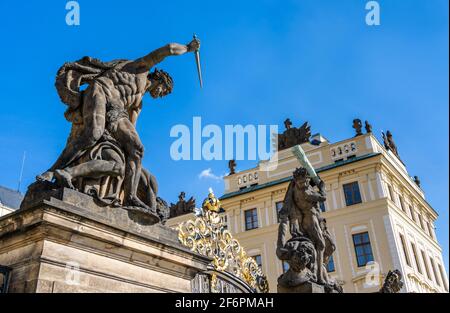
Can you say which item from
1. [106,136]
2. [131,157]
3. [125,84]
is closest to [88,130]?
[106,136]

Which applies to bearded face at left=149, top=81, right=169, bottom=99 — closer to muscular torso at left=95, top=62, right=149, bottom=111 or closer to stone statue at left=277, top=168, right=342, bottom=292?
muscular torso at left=95, top=62, right=149, bottom=111

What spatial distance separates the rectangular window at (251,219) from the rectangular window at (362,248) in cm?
692

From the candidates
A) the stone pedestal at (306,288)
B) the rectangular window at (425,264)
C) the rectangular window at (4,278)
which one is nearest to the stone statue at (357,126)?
the rectangular window at (425,264)

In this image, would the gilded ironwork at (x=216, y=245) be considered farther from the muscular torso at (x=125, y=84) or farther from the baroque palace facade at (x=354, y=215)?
the baroque palace facade at (x=354, y=215)

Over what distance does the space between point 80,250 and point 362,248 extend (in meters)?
25.1

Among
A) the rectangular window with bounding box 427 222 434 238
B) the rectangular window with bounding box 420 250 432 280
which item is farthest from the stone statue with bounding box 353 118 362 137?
the rectangular window with bounding box 427 222 434 238

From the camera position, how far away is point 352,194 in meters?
28.4

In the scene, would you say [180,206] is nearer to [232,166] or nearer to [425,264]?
[232,166]

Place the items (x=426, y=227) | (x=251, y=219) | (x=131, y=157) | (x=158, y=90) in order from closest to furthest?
1. (x=131, y=157)
2. (x=158, y=90)
3. (x=251, y=219)
4. (x=426, y=227)

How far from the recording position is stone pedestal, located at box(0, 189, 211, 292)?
11.4 feet

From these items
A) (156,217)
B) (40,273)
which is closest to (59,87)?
(156,217)

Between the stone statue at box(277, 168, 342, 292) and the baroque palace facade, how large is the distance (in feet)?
62.7

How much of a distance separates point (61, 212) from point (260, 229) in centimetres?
2695
